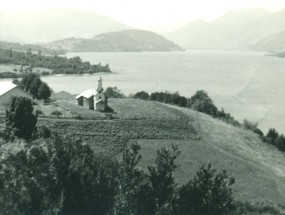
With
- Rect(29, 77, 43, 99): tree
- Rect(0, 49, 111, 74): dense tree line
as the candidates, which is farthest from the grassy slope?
Rect(0, 49, 111, 74): dense tree line

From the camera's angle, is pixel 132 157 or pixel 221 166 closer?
pixel 132 157

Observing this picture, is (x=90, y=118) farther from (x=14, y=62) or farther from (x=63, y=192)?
(x=14, y=62)

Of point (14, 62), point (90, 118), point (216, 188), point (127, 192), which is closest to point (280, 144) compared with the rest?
point (90, 118)

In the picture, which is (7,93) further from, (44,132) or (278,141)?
(278,141)

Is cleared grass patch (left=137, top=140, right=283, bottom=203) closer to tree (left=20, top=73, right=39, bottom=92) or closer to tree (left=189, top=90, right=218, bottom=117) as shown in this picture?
tree (left=189, top=90, right=218, bottom=117)

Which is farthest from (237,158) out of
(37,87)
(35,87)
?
(35,87)

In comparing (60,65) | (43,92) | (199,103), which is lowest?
(60,65)
